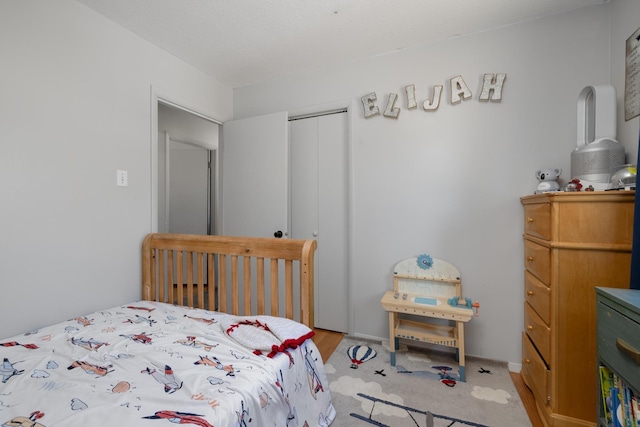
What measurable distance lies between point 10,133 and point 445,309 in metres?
2.67

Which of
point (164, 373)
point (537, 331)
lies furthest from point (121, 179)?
point (537, 331)

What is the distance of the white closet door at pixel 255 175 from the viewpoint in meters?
2.52

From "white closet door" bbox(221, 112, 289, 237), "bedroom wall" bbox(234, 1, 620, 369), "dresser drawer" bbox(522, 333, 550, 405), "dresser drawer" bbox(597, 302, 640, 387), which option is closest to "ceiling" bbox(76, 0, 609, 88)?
"bedroom wall" bbox(234, 1, 620, 369)

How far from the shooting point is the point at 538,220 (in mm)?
1524

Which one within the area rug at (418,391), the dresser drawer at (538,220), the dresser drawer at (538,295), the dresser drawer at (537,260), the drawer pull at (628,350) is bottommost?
the area rug at (418,391)

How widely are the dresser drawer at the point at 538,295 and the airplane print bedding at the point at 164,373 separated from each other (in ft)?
3.98

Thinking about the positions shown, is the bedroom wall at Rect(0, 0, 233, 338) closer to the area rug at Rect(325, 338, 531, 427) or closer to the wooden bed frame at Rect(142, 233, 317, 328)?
the wooden bed frame at Rect(142, 233, 317, 328)

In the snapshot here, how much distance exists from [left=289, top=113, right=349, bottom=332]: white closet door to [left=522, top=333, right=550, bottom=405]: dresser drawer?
50.6 inches

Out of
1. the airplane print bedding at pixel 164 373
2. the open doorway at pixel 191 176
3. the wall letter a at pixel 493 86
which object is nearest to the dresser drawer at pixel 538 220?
the wall letter a at pixel 493 86

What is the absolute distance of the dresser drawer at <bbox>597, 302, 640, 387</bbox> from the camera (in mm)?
769

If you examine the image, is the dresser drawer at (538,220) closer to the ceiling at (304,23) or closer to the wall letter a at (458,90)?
the wall letter a at (458,90)

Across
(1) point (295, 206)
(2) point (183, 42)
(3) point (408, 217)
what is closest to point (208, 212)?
(1) point (295, 206)

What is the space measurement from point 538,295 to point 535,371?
43 centimetres

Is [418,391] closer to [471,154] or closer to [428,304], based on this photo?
[428,304]
